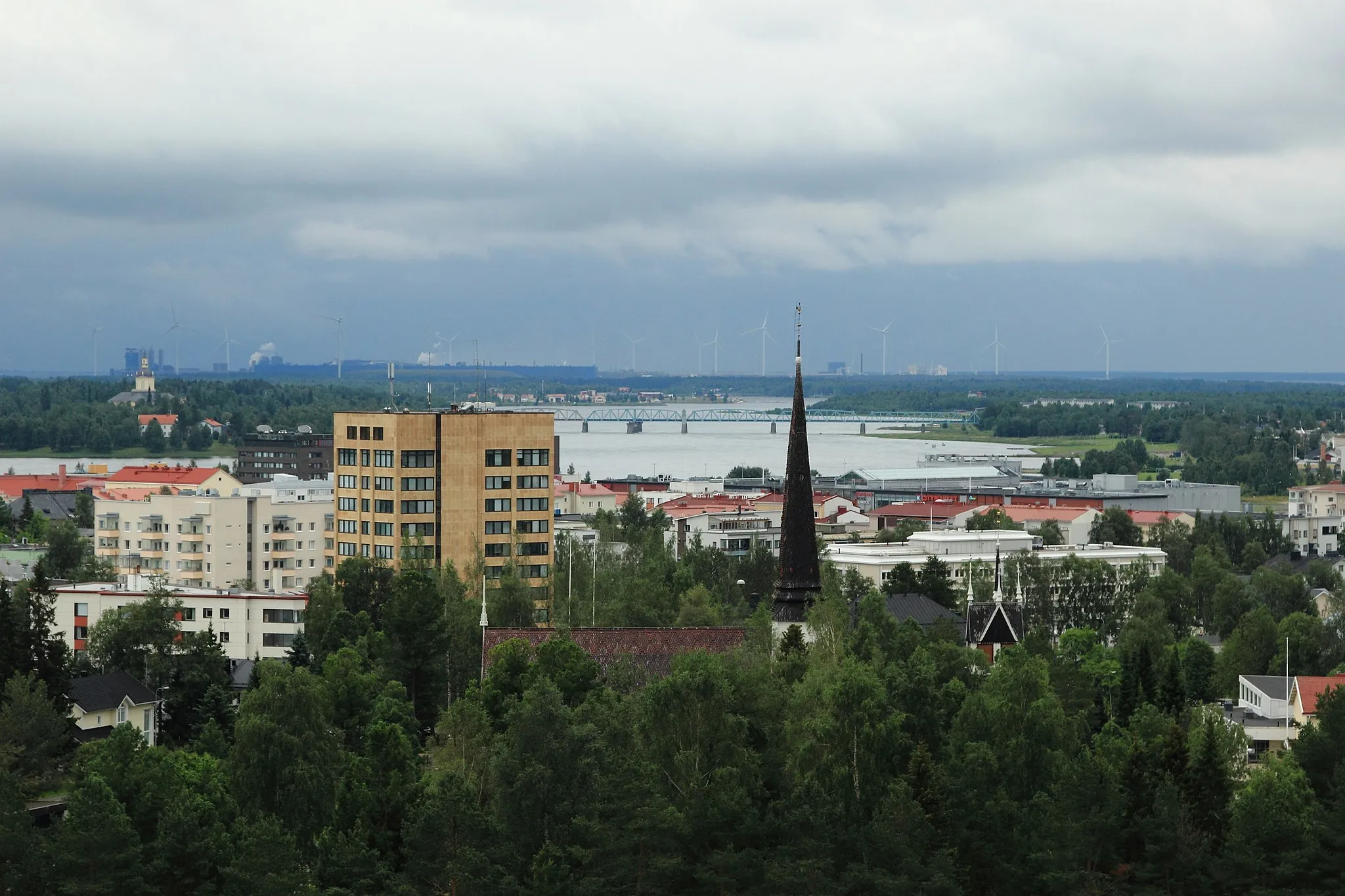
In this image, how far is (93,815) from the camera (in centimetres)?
4228

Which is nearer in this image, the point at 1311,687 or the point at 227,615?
the point at 1311,687

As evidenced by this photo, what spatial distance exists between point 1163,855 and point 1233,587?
57.2 meters

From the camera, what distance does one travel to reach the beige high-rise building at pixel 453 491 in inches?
3612

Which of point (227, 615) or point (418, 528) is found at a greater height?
point (418, 528)

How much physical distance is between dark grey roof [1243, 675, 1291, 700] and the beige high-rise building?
109 feet

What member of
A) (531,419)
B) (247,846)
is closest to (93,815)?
(247,846)

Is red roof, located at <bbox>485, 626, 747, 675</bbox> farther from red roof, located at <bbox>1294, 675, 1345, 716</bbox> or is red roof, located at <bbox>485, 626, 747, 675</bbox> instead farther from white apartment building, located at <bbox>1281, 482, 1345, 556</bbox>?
white apartment building, located at <bbox>1281, 482, 1345, 556</bbox>

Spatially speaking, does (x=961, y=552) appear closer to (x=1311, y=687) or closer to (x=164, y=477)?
(x=164, y=477)

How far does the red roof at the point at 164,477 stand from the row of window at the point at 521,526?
36581 mm

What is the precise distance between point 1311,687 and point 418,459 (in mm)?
40870

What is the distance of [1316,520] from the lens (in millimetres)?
158125

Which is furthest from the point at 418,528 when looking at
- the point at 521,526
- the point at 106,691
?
the point at 106,691

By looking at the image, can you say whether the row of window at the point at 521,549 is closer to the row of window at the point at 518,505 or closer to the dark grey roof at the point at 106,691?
the row of window at the point at 518,505

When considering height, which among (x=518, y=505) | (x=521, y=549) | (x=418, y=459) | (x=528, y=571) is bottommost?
(x=528, y=571)
